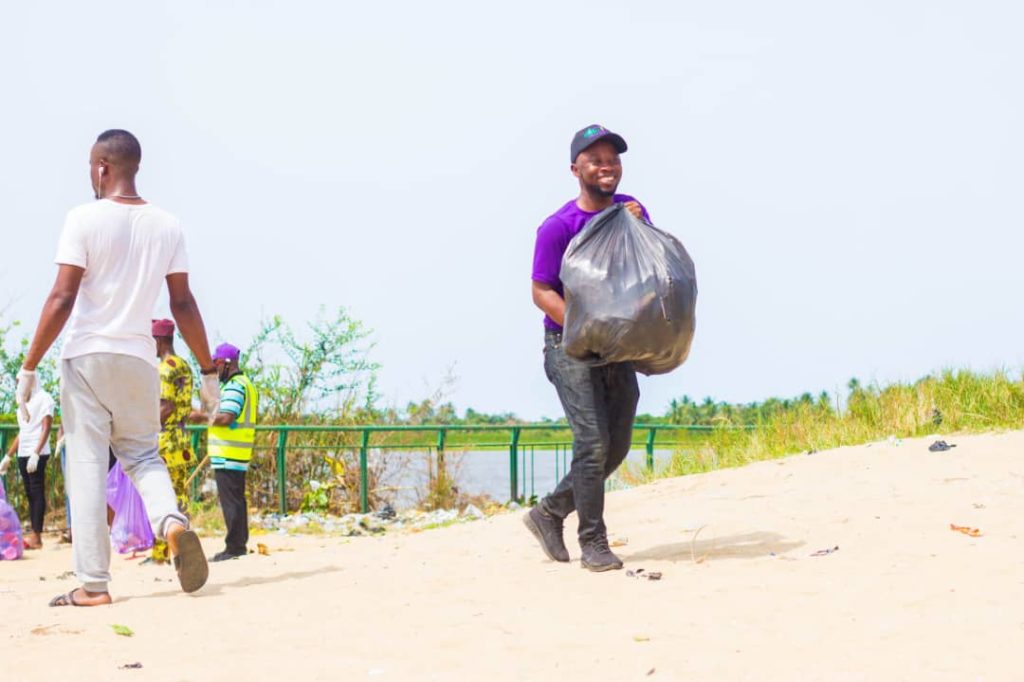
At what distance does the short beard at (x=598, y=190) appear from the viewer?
5.89 meters

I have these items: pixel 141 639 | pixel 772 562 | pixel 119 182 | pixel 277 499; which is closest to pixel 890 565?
pixel 772 562

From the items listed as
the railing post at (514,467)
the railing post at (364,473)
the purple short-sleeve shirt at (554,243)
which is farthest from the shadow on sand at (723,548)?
the railing post at (514,467)

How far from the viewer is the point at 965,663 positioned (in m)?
4.09

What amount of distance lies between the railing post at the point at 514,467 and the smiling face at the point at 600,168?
366 inches

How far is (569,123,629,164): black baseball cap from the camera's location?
581 centimetres

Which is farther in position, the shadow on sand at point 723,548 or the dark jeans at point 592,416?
the shadow on sand at point 723,548

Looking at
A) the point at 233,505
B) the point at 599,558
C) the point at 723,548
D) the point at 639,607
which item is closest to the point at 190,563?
the point at 599,558

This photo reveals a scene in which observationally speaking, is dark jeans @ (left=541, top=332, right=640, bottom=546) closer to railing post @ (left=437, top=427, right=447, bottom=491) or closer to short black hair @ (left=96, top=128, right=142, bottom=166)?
short black hair @ (left=96, top=128, right=142, bottom=166)

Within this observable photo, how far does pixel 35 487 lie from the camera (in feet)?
38.0

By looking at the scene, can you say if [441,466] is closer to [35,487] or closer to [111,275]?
[35,487]

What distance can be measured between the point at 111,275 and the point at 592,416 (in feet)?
8.08

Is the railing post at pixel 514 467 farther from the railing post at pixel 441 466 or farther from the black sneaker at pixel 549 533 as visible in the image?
the black sneaker at pixel 549 533

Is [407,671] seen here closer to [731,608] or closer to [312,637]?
[312,637]

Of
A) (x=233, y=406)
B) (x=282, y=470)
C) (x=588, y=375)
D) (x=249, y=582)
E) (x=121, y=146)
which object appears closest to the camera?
(x=588, y=375)
